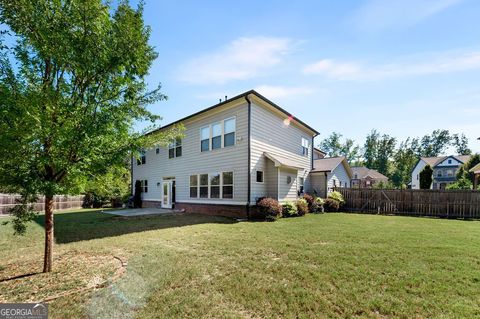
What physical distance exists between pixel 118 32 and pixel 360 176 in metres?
48.5

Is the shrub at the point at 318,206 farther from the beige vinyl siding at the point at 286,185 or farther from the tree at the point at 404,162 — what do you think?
the tree at the point at 404,162

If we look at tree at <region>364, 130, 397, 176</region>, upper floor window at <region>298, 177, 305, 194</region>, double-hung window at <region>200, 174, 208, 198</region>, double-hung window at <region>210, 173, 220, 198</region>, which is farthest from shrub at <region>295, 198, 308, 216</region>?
tree at <region>364, 130, 397, 176</region>

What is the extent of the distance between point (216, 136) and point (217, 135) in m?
0.10

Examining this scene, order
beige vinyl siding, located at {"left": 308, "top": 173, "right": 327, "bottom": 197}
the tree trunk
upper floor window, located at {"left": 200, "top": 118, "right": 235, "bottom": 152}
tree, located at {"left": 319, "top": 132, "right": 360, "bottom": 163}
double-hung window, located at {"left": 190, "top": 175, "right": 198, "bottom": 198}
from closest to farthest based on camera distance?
the tree trunk → upper floor window, located at {"left": 200, "top": 118, "right": 235, "bottom": 152} → double-hung window, located at {"left": 190, "top": 175, "right": 198, "bottom": 198} → beige vinyl siding, located at {"left": 308, "top": 173, "right": 327, "bottom": 197} → tree, located at {"left": 319, "top": 132, "right": 360, "bottom": 163}

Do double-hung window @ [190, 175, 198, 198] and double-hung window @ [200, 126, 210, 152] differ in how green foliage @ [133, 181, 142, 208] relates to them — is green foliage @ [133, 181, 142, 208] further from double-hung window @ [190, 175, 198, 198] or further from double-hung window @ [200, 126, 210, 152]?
double-hung window @ [200, 126, 210, 152]

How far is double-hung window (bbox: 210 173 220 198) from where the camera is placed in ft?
43.1

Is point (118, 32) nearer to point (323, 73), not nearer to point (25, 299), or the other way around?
point (25, 299)

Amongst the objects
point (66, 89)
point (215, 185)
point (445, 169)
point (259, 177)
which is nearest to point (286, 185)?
point (259, 177)

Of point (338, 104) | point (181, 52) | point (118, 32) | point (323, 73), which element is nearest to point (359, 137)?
point (338, 104)

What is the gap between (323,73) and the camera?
10477 millimetres

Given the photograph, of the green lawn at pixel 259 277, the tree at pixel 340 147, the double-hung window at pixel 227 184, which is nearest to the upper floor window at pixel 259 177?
the double-hung window at pixel 227 184

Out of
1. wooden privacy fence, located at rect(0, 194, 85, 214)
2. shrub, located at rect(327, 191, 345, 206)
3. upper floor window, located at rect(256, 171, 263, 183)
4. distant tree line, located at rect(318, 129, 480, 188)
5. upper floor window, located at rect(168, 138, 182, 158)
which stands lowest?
wooden privacy fence, located at rect(0, 194, 85, 214)

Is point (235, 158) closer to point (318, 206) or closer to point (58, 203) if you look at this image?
point (318, 206)

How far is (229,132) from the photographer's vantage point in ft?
42.0
